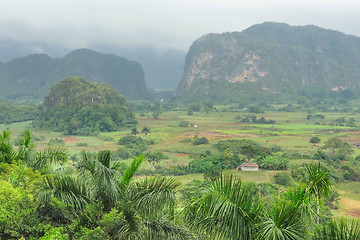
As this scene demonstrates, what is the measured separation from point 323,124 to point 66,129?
5758 cm

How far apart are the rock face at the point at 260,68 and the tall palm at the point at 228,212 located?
143m

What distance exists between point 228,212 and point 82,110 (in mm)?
70890

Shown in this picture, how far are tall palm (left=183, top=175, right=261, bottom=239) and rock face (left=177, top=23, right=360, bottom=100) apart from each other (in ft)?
471

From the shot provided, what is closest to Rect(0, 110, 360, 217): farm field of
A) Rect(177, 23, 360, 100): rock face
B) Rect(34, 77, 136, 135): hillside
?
Rect(34, 77, 136, 135): hillside

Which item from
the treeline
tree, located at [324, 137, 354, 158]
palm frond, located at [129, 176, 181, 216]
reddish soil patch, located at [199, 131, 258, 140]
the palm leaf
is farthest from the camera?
reddish soil patch, located at [199, 131, 258, 140]

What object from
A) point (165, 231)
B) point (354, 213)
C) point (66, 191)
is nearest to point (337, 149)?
point (354, 213)

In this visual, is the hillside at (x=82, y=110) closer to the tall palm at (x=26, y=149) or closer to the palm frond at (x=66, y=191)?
the tall palm at (x=26, y=149)

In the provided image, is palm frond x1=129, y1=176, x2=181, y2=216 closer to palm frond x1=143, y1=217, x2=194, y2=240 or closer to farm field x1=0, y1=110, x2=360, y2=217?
palm frond x1=143, y1=217, x2=194, y2=240

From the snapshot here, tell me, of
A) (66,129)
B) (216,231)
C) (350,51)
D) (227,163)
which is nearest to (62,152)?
(216,231)

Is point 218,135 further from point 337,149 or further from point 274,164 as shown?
point 274,164

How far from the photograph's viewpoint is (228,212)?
15.6 feet

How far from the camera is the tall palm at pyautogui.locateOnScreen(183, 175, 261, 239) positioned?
480 cm

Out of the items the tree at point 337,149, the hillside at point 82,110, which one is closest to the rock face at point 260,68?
the hillside at point 82,110

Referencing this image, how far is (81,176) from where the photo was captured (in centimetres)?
Answer: 612
